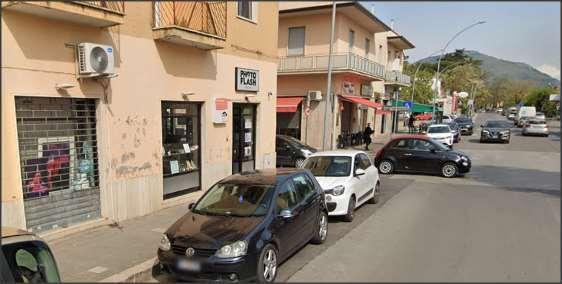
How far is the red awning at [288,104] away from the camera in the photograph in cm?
2023

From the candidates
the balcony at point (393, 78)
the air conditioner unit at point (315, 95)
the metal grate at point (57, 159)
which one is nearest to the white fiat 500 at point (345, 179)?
the metal grate at point (57, 159)

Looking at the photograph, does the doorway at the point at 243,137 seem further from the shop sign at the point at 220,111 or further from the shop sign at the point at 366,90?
the shop sign at the point at 366,90

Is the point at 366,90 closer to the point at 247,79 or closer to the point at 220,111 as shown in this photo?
the point at 247,79

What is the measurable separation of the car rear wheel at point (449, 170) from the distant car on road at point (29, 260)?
40.8ft

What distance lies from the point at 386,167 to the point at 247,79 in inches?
261

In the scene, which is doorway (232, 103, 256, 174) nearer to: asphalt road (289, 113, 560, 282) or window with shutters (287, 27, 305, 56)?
window with shutters (287, 27, 305, 56)

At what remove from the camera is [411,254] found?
1808 millimetres

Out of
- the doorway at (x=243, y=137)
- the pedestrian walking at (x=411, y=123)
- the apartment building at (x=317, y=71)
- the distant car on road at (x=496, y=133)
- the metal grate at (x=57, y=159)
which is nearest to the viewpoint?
the metal grate at (x=57, y=159)

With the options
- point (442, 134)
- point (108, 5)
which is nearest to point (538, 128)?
point (442, 134)

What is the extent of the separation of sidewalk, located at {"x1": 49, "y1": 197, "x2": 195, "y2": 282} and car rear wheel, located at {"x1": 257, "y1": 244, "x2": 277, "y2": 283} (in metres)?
1.70

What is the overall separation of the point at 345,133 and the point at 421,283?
2172cm

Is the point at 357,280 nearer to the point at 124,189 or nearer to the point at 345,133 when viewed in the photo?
the point at 124,189

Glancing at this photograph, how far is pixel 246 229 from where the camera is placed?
16.1ft

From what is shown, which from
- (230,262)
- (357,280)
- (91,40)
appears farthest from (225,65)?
(357,280)
